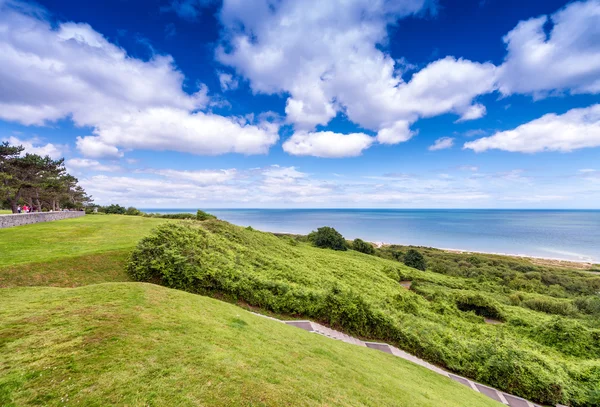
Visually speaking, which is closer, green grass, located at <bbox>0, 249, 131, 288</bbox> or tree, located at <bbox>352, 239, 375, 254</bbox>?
green grass, located at <bbox>0, 249, 131, 288</bbox>

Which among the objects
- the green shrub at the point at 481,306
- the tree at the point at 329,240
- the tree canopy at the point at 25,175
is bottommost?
the green shrub at the point at 481,306

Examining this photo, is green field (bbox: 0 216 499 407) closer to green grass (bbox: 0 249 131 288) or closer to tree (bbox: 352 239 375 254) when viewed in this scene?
green grass (bbox: 0 249 131 288)

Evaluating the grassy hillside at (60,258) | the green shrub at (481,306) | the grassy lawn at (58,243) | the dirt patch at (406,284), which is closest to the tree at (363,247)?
the dirt patch at (406,284)

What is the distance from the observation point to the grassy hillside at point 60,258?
9.60 m

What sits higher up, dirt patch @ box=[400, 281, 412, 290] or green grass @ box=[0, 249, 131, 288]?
green grass @ box=[0, 249, 131, 288]

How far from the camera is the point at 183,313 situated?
6.93m

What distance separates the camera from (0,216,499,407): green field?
3.68 m

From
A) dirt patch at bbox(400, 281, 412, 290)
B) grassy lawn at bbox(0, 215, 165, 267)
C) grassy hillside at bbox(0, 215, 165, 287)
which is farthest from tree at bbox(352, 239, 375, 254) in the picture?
grassy hillside at bbox(0, 215, 165, 287)

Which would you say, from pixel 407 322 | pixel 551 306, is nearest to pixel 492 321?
pixel 551 306

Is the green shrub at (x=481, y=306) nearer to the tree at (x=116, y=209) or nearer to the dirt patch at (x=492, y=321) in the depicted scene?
the dirt patch at (x=492, y=321)

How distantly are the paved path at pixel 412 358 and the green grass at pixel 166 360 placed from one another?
1.62 m

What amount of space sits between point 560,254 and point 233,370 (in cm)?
8709

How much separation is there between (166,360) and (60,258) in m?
10.7

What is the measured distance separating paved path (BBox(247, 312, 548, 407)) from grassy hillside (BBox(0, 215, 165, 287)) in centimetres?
744
